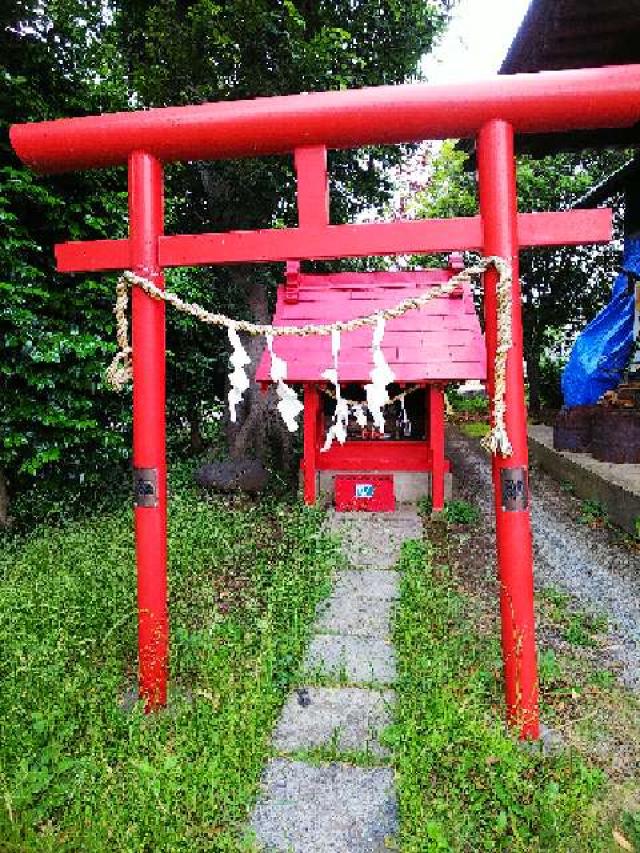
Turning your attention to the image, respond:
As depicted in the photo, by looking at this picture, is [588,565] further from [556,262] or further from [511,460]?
[556,262]

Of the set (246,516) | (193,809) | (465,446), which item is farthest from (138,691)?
(465,446)

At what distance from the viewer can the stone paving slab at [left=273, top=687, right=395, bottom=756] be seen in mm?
3055

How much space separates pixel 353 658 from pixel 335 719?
689mm

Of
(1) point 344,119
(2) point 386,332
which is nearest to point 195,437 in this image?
(2) point 386,332

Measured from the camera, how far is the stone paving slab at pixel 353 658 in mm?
3701

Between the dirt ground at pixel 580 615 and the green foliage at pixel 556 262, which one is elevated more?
the green foliage at pixel 556 262

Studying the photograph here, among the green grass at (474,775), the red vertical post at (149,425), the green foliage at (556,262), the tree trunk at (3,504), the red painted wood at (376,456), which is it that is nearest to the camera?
the green grass at (474,775)

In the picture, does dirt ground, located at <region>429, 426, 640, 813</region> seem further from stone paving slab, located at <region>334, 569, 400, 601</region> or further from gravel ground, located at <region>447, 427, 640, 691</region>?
stone paving slab, located at <region>334, 569, 400, 601</region>

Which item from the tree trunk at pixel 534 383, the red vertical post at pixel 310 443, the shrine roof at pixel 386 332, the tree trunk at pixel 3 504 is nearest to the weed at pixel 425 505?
the red vertical post at pixel 310 443

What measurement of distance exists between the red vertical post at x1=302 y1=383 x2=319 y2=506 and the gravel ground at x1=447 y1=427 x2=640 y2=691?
7.47 feet

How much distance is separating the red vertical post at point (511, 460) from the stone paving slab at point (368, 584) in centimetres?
176

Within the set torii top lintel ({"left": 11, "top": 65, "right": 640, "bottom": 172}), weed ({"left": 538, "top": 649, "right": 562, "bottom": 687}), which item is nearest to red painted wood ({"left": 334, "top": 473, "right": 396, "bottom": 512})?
weed ({"left": 538, "top": 649, "right": 562, "bottom": 687})

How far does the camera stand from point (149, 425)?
356cm

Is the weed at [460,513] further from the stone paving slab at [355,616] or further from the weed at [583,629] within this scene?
the stone paving slab at [355,616]
